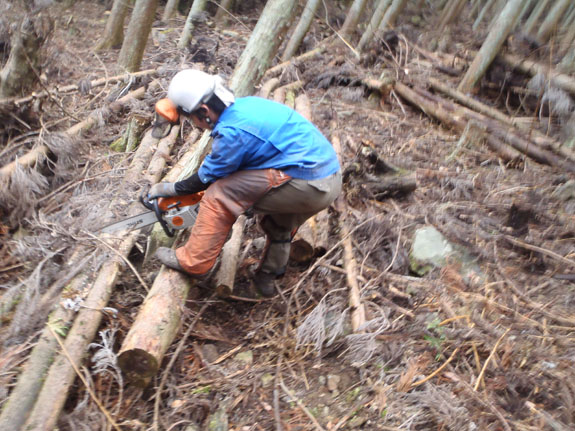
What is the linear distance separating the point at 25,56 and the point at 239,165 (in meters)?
3.18

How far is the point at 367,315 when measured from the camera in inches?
117

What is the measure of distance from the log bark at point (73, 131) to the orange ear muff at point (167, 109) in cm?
222

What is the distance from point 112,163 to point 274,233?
8.53ft

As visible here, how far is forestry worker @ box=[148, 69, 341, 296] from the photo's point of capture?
2.65 m

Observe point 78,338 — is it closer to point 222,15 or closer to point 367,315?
point 367,315

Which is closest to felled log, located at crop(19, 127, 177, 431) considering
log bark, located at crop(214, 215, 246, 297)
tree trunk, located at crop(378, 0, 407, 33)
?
log bark, located at crop(214, 215, 246, 297)

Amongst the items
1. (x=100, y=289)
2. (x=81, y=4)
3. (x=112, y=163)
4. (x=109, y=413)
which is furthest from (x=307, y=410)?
(x=81, y=4)

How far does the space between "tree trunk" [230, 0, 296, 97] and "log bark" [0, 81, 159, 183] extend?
1.99m

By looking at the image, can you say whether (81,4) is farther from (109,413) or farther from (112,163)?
(109,413)

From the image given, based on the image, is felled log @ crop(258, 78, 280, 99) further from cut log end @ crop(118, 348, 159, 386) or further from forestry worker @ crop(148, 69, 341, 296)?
cut log end @ crop(118, 348, 159, 386)

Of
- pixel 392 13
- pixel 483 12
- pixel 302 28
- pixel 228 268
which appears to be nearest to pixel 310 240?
pixel 228 268

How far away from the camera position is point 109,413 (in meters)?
2.43

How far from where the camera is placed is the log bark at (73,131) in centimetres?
395

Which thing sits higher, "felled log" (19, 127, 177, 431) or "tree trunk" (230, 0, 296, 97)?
"tree trunk" (230, 0, 296, 97)
